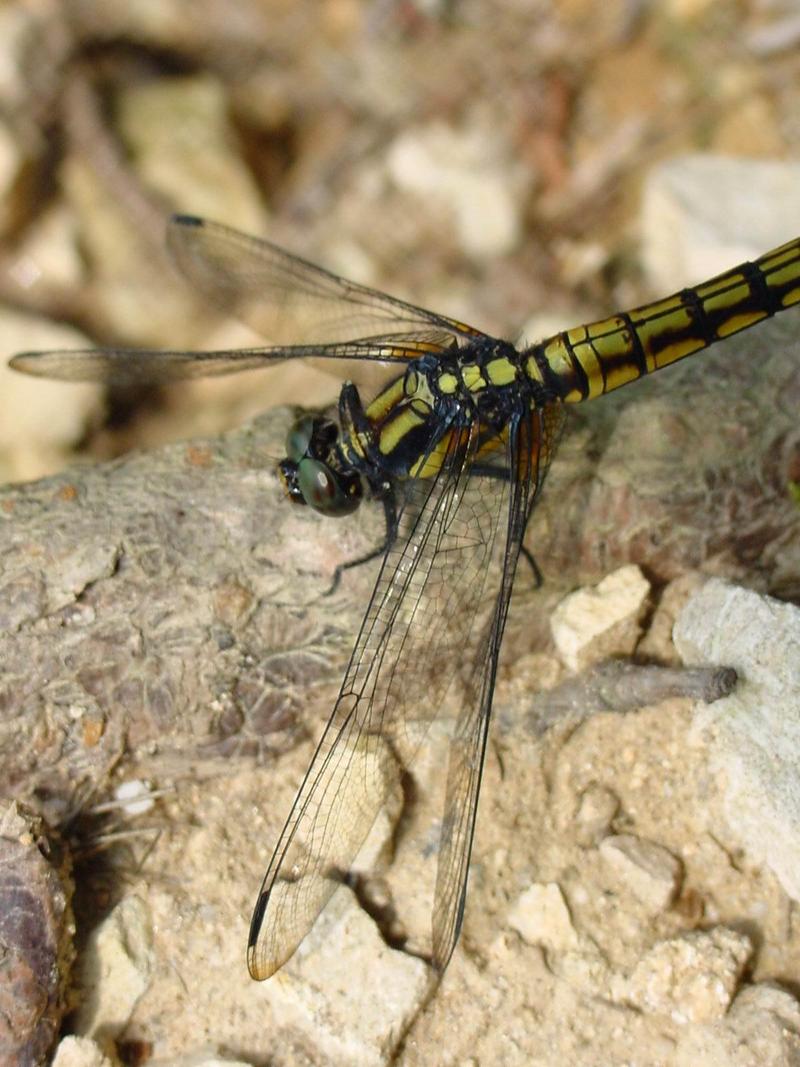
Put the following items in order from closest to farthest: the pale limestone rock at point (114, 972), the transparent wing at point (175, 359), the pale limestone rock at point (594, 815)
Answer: the pale limestone rock at point (114, 972) → the pale limestone rock at point (594, 815) → the transparent wing at point (175, 359)

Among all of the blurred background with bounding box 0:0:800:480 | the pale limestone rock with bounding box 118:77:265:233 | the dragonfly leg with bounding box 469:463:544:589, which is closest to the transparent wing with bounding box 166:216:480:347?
the dragonfly leg with bounding box 469:463:544:589

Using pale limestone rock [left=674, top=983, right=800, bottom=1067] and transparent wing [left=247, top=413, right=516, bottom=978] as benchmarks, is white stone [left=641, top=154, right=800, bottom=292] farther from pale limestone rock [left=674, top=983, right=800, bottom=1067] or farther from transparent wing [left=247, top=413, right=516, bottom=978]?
pale limestone rock [left=674, top=983, right=800, bottom=1067]

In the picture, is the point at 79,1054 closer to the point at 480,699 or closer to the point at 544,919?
the point at 544,919

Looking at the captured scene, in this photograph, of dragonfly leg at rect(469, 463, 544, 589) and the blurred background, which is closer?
dragonfly leg at rect(469, 463, 544, 589)

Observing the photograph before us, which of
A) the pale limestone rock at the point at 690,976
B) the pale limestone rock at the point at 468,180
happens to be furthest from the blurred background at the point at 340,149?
the pale limestone rock at the point at 690,976

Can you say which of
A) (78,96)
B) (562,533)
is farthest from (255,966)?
(78,96)

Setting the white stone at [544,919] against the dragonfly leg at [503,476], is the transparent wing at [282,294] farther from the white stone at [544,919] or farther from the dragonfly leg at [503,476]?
the white stone at [544,919]
